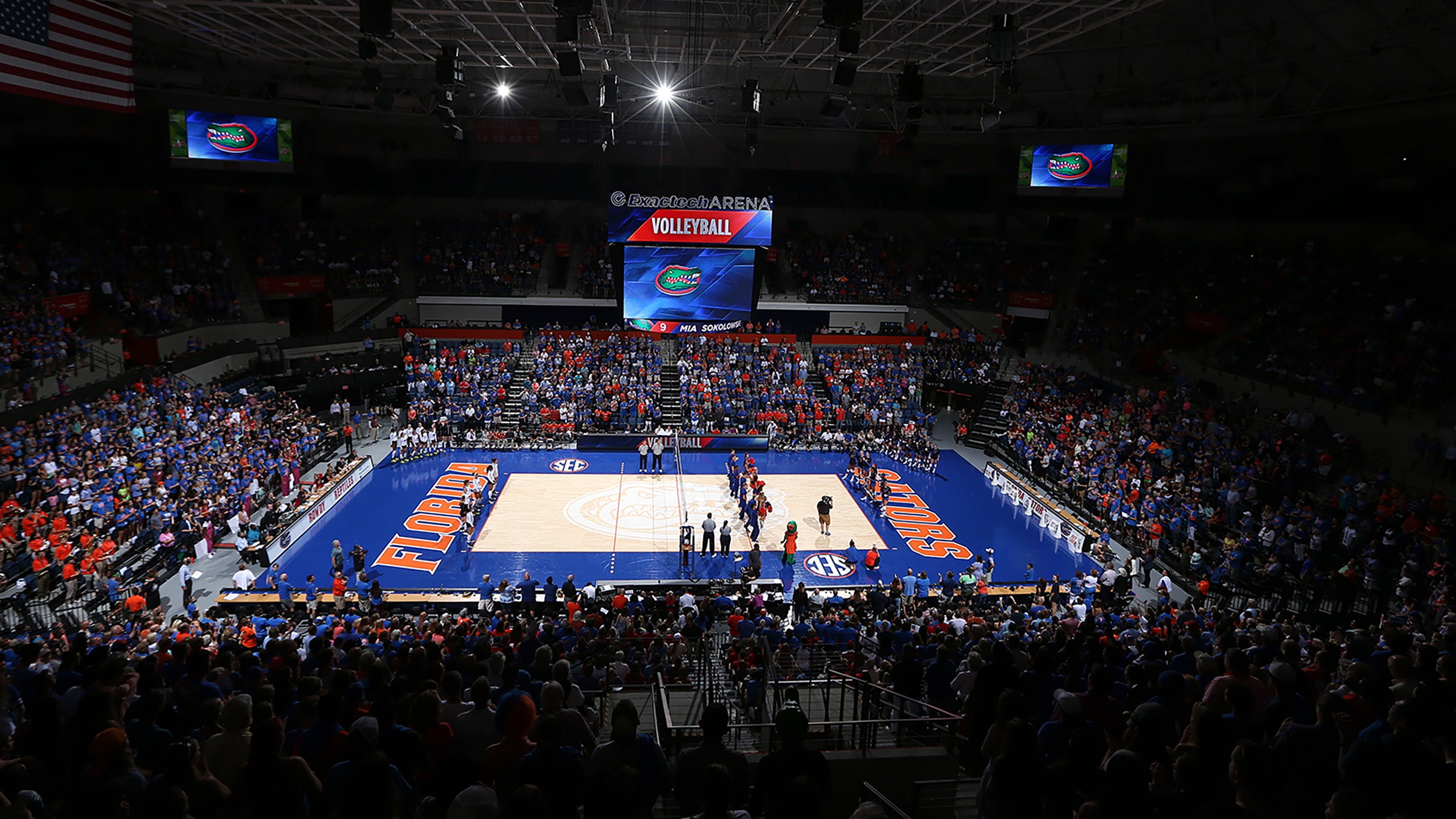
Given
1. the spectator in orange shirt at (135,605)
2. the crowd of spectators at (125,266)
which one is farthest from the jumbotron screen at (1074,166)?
the spectator in orange shirt at (135,605)

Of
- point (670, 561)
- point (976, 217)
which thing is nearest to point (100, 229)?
point (670, 561)

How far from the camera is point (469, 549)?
20844 millimetres

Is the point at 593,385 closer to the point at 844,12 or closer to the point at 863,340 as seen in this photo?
the point at 863,340

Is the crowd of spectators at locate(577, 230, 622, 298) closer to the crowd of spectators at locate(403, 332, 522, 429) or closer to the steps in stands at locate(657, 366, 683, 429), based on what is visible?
the crowd of spectators at locate(403, 332, 522, 429)

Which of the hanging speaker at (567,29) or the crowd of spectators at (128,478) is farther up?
the hanging speaker at (567,29)

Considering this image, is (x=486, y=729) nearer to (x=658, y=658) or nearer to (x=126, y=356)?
(x=658, y=658)

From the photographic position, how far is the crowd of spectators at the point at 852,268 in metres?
40.1

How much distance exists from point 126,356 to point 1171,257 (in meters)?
41.3

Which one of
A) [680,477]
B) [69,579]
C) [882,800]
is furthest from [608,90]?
[882,800]

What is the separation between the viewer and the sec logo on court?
798 inches

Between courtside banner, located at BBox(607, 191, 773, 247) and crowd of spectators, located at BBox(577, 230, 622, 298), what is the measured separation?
277 inches

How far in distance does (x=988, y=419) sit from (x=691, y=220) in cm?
1484

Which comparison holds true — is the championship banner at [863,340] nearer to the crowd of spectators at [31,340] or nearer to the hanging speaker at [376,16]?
the hanging speaker at [376,16]

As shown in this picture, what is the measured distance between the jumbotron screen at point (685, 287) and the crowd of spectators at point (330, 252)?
1375cm
